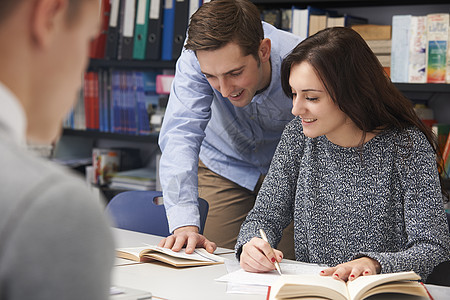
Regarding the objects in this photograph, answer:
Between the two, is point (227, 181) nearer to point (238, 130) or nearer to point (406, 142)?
point (238, 130)

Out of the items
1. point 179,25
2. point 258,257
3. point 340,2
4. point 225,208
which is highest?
point 340,2

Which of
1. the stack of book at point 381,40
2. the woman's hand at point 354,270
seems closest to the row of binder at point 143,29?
the stack of book at point 381,40

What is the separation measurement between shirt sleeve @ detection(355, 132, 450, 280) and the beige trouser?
0.73 metres

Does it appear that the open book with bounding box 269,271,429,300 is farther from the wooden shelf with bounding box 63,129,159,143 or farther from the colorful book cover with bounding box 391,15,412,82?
the wooden shelf with bounding box 63,129,159,143

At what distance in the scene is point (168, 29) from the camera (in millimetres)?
3021

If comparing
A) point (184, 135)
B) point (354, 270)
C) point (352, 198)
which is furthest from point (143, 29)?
point (354, 270)

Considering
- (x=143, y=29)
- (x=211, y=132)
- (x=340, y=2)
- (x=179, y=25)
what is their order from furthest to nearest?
(x=143, y=29) < (x=179, y=25) < (x=340, y=2) < (x=211, y=132)

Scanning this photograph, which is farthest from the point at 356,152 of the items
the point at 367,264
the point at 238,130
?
the point at 238,130

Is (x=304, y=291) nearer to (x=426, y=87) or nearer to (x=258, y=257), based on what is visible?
(x=258, y=257)

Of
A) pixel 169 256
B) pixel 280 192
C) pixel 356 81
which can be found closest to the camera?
pixel 169 256

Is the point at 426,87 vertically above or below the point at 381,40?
below

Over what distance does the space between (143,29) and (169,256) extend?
75.5 inches

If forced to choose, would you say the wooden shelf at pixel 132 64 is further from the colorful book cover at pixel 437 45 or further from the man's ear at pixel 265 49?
the colorful book cover at pixel 437 45

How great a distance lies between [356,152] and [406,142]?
142mm
